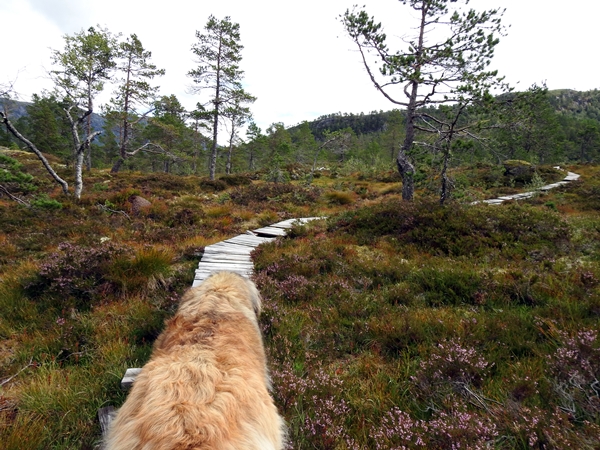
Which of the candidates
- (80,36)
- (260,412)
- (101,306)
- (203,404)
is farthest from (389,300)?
(80,36)

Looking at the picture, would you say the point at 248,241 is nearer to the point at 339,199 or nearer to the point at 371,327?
the point at 371,327

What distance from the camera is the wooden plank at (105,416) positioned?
2.24 m

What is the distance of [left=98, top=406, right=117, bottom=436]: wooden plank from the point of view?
2240 millimetres

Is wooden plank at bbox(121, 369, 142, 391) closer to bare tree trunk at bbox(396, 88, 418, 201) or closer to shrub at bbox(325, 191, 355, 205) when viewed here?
bare tree trunk at bbox(396, 88, 418, 201)

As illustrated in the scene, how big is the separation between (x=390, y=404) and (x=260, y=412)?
1.67 meters

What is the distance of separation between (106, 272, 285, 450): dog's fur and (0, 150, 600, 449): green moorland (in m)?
1.01

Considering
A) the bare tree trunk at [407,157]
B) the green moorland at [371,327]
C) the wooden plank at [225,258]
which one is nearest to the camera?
the green moorland at [371,327]

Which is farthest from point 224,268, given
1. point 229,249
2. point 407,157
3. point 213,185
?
point 213,185

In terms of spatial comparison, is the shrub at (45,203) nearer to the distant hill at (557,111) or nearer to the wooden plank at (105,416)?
the wooden plank at (105,416)

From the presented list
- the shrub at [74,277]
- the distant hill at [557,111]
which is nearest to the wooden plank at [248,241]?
the shrub at [74,277]

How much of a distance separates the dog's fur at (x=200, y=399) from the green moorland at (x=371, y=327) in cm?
101

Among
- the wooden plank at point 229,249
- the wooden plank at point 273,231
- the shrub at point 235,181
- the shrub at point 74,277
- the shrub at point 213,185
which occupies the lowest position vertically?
the shrub at point 74,277

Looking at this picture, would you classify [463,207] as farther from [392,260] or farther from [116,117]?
[116,117]

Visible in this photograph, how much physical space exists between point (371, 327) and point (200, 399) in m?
2.77
